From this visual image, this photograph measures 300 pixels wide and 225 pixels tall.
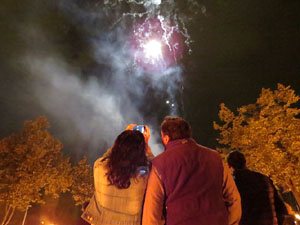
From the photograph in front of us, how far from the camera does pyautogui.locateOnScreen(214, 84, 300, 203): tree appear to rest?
35.0ft

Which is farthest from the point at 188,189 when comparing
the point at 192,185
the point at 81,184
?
the point at 81,184

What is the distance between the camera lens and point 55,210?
2134 cm

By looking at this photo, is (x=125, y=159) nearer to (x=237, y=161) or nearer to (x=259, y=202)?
(x=237, y=161)

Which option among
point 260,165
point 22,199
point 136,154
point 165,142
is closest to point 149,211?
point 136,154

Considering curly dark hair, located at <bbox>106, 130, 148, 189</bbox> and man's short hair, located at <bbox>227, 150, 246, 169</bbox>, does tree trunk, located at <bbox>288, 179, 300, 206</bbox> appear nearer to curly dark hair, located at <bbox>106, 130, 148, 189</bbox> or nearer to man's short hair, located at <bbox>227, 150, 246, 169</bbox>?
man's short hair, located at <bbox>227, 150, 246, 169</bbox>

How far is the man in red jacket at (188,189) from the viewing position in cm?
167

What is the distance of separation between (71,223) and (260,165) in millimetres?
21636

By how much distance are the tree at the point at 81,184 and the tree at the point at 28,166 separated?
5.02 m

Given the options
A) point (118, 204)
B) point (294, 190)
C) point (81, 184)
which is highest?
point (81, 184)

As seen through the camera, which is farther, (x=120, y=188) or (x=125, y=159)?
(x=125, y=159)

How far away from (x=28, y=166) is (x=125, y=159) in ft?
48.7

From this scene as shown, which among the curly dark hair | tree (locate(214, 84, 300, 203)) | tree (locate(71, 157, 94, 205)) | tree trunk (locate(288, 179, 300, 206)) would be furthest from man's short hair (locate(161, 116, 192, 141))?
tree (locate(71, 157, 94, 205))

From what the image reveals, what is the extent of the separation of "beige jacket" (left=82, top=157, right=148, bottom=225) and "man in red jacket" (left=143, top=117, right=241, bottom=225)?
0.68 ft

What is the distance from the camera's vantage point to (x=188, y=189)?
5.67 feet
